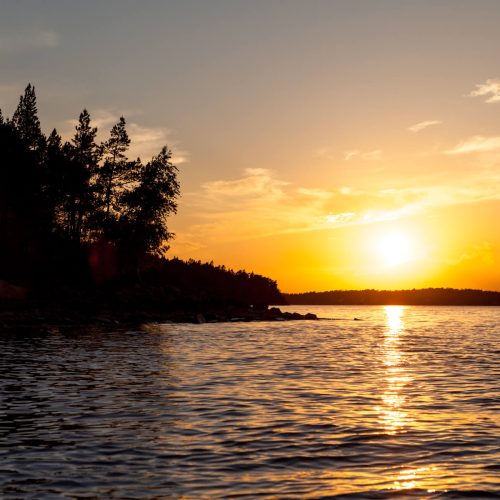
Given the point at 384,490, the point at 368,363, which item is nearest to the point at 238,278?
the point at 368,363

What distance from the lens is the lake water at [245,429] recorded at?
37.3 ft

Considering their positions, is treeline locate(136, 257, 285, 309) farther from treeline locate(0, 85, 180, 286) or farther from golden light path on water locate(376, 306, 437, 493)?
golden light path on water locate(376, 306, 437, 493)

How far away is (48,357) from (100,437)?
20.2 m

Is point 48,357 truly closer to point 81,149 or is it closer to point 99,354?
point 99,354

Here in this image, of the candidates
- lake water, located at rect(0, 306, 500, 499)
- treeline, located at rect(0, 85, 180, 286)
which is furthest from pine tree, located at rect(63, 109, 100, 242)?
lake water, located at rect(0, 306, 500, 499)

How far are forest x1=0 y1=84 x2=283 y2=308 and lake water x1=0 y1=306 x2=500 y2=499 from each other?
52654mm

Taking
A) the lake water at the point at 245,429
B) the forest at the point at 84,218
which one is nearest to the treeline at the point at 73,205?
the forest at the point at 84,218

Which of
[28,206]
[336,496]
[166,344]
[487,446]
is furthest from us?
[28,206]

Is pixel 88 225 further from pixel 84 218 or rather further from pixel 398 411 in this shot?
pixel 398 411

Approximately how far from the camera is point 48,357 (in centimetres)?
3409

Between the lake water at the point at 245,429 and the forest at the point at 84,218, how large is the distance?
52654 millimetres

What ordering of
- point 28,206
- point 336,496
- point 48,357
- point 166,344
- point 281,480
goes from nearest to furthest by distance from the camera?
1. point 336,496
2. point 281,480
3. point 48,357
4. point 166,344
5. point 28,206

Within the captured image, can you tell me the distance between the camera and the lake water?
11.4 m

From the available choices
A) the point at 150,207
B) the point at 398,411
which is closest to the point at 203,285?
the point at 150,207
